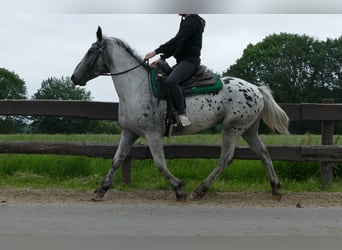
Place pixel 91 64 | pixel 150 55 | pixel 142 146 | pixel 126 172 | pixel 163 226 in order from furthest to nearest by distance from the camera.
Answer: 1. pixel 126 172
2. pixel 142 146
3. pixel 91 64
4. pixel 150 55
5. pixel 163 226

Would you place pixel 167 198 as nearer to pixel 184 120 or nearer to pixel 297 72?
pixel 184 120

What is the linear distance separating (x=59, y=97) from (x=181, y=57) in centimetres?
257

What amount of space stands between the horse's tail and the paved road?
63.9 inches

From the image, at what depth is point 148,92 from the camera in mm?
6332

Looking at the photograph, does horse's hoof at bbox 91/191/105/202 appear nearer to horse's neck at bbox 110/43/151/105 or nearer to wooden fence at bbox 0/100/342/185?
wooden fence at bbox 0/100/342/185

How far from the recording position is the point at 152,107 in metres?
6.27

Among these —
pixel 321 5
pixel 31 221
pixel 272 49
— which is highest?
pixel 272 49

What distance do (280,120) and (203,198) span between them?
166 cm

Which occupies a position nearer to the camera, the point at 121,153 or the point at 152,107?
the point at 152,107

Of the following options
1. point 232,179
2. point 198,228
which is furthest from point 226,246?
point 232,179

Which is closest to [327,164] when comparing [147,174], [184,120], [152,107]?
[184,120]

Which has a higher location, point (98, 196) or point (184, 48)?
point (184, 48)

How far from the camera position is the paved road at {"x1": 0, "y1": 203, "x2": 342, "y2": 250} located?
12.5 feet

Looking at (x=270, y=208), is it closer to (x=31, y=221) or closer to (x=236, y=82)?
(x=236, y=82)
